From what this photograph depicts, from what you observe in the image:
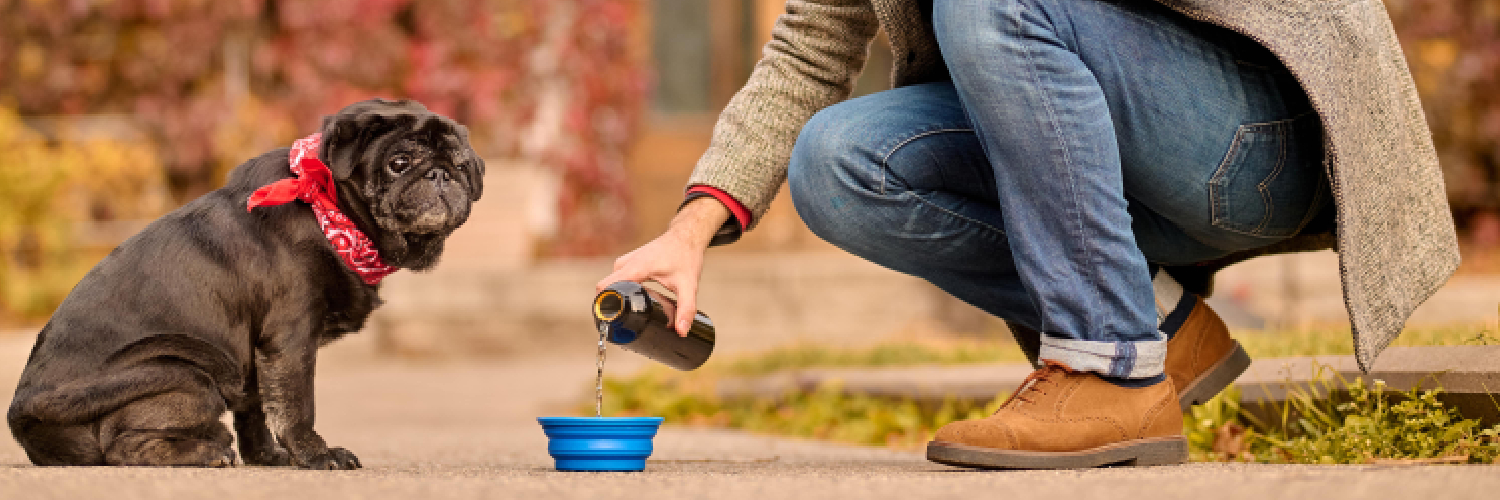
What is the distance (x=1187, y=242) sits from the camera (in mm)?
2404

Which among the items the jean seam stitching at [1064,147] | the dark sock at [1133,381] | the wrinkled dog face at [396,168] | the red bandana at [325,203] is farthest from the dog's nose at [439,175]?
the dark sock at [1133,381]

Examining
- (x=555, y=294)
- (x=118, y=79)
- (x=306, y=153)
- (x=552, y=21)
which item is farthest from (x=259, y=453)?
(x=118, y=79)

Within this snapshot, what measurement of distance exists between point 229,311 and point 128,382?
0.67ft

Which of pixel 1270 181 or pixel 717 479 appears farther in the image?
pixel 1270 181

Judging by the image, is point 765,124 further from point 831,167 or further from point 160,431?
point 160,431

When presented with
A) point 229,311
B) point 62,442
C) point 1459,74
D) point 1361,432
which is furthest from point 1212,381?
point 1459,74

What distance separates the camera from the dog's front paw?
2.27 metres

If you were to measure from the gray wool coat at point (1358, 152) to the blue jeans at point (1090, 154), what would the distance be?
4.1 inches

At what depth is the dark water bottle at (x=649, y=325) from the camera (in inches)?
83.9

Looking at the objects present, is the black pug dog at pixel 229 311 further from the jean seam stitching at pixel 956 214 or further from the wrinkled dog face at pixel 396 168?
the jean seam stitching at pixel 956 214

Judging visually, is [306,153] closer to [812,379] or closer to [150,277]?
[150,277]

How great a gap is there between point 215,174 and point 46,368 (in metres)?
6.01

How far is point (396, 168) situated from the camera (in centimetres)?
239

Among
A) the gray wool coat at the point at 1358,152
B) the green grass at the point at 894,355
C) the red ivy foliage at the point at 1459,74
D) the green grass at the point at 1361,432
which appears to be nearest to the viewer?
the gray wool coat at the point at 1358,152
